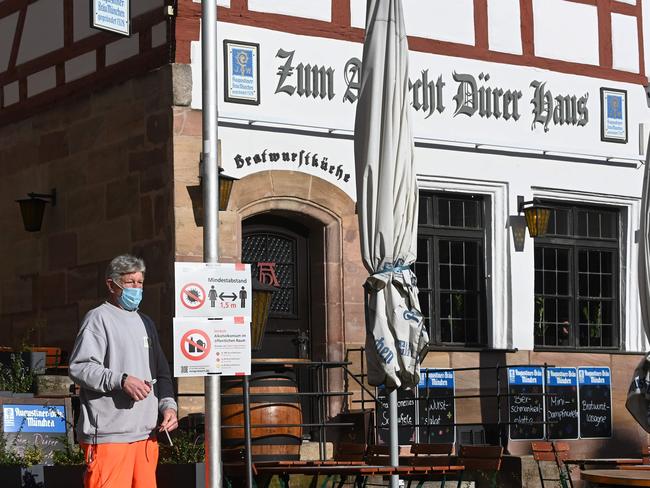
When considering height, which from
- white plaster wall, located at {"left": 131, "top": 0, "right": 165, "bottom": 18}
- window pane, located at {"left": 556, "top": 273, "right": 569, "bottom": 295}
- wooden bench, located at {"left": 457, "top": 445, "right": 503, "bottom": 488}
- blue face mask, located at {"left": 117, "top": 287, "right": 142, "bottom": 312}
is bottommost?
wooden bench, located at {"left": 457, "top": 445, "right": 503, "bottom": 488}

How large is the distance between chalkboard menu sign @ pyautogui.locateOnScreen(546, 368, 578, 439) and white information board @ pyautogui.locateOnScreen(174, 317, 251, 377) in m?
8.10

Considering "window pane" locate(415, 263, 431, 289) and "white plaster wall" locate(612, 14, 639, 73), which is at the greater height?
"white plaster wall" locate(612, 14, 639, 73)

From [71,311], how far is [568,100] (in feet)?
20.7

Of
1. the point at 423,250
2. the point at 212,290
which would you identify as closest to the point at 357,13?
the point at 423,250

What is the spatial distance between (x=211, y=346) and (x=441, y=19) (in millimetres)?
8666

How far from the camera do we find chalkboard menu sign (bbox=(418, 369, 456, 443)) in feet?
55.0

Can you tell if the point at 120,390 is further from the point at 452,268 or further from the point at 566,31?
the point at 566,31

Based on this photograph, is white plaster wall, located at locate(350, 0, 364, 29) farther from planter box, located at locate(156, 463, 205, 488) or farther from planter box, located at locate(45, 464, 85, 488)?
planter box, located at locate(156, 463, 205, 488)

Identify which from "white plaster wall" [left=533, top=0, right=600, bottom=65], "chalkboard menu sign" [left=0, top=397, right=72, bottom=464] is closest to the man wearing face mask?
"chalkboard menu sign" [left=0, top=397, right=72, bottom=464]

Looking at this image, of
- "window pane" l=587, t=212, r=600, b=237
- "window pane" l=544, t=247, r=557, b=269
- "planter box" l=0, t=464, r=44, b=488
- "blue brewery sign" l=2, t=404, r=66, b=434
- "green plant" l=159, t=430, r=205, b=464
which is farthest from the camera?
"window pane" l=587, t=212, r=600, b=237

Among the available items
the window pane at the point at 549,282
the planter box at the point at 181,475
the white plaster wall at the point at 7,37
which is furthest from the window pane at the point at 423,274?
the planter box at the point at 181,475

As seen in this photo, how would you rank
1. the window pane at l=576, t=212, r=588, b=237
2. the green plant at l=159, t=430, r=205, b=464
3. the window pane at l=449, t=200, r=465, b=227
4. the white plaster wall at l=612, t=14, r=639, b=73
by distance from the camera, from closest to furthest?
the green plant at l=159, t=430, r=205, b=464 < the window pane at l=449, t=200, r=465, b=227 < the window pane at l=576, t=212, r=588, b=237 < the white plaster wall at l=612, t=14, r=639, b=73

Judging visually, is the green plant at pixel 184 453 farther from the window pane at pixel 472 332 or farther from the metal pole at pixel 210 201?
the window pane at pixel 472 332

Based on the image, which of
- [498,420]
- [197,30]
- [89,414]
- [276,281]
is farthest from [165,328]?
[89,414]
